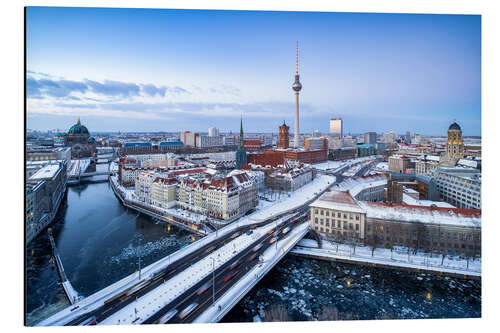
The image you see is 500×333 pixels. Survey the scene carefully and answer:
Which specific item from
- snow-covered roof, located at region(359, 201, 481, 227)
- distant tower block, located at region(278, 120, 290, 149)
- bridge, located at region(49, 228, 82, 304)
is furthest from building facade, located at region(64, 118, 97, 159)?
snow-covered roof, located at region(359, 201, 481, 227)

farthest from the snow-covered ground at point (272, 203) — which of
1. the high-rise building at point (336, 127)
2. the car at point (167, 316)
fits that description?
the high-rise building at point (336, 127)

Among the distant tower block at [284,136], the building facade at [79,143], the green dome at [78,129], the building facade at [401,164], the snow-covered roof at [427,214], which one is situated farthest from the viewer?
the green dome at [78,129]

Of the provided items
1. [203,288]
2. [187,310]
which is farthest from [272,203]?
[187,310]

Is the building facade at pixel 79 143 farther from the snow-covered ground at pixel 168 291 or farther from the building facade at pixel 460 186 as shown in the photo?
the building facade at pixel 460 186

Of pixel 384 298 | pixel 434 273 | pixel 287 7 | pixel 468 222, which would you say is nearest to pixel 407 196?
pixel 468 222

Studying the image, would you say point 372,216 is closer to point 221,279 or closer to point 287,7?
point 221,279

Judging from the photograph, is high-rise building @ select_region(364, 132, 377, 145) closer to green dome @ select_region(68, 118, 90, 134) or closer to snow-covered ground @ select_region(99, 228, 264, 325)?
green dome @ select_region(68, 118, 90, 134)
